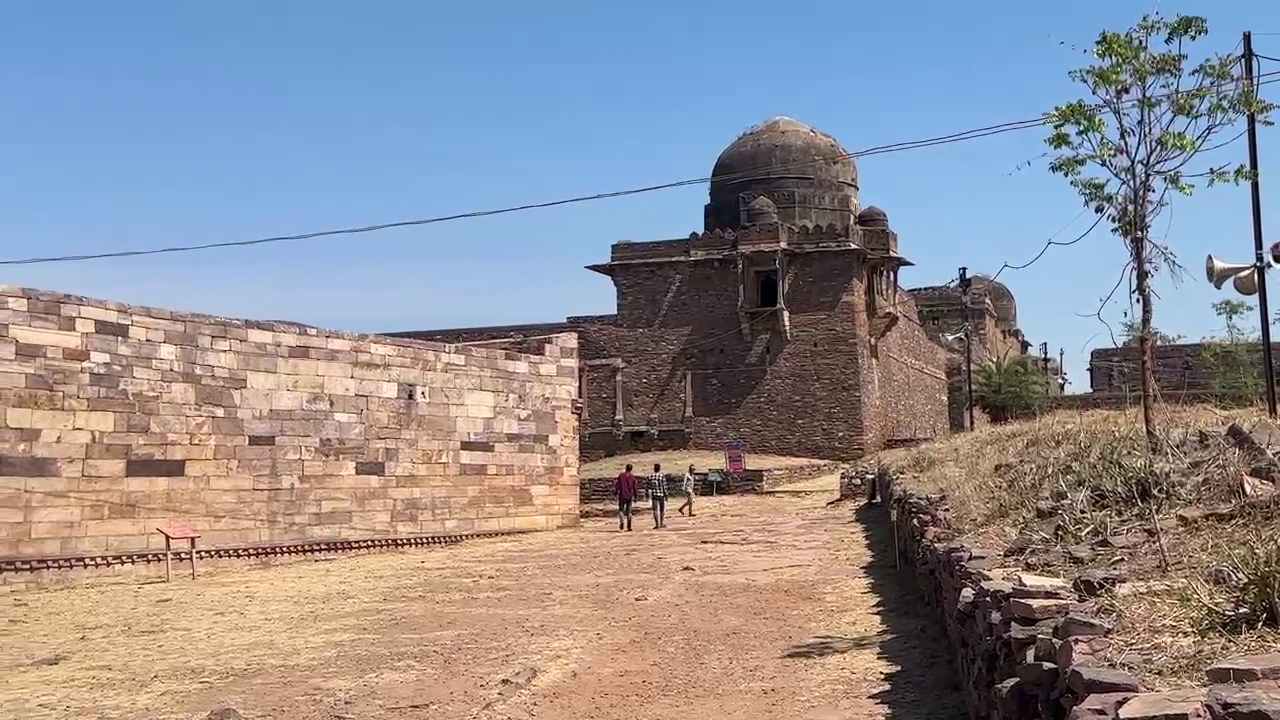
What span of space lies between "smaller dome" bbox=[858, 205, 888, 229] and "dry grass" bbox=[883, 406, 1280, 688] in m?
24.8

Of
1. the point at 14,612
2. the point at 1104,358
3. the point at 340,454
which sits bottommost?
the point at 14,612

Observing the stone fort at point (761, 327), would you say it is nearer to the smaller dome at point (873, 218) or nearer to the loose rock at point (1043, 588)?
the smaller dome at point (873, 218)

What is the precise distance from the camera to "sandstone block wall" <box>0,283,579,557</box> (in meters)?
14.2

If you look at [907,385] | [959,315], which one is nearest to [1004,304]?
[959,315]

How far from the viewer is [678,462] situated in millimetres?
33844

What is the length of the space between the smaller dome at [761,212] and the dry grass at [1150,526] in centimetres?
2337

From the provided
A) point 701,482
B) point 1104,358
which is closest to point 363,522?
point 701,482

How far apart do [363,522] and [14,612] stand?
6204 millimetres

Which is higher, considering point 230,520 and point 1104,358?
point 1104,358

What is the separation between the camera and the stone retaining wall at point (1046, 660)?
3375 millimetres

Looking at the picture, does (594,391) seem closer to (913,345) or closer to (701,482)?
(701,482)

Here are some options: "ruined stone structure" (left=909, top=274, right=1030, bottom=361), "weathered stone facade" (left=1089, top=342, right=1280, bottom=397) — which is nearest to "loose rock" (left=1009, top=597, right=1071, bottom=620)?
"weathered stone facade" (left=1089, top=342, right=1280, bottom=397)

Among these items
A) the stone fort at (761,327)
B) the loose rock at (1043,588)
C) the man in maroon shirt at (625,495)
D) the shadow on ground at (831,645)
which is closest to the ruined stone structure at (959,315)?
the stone fort at (761,327)

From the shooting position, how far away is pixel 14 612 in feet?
41.2
